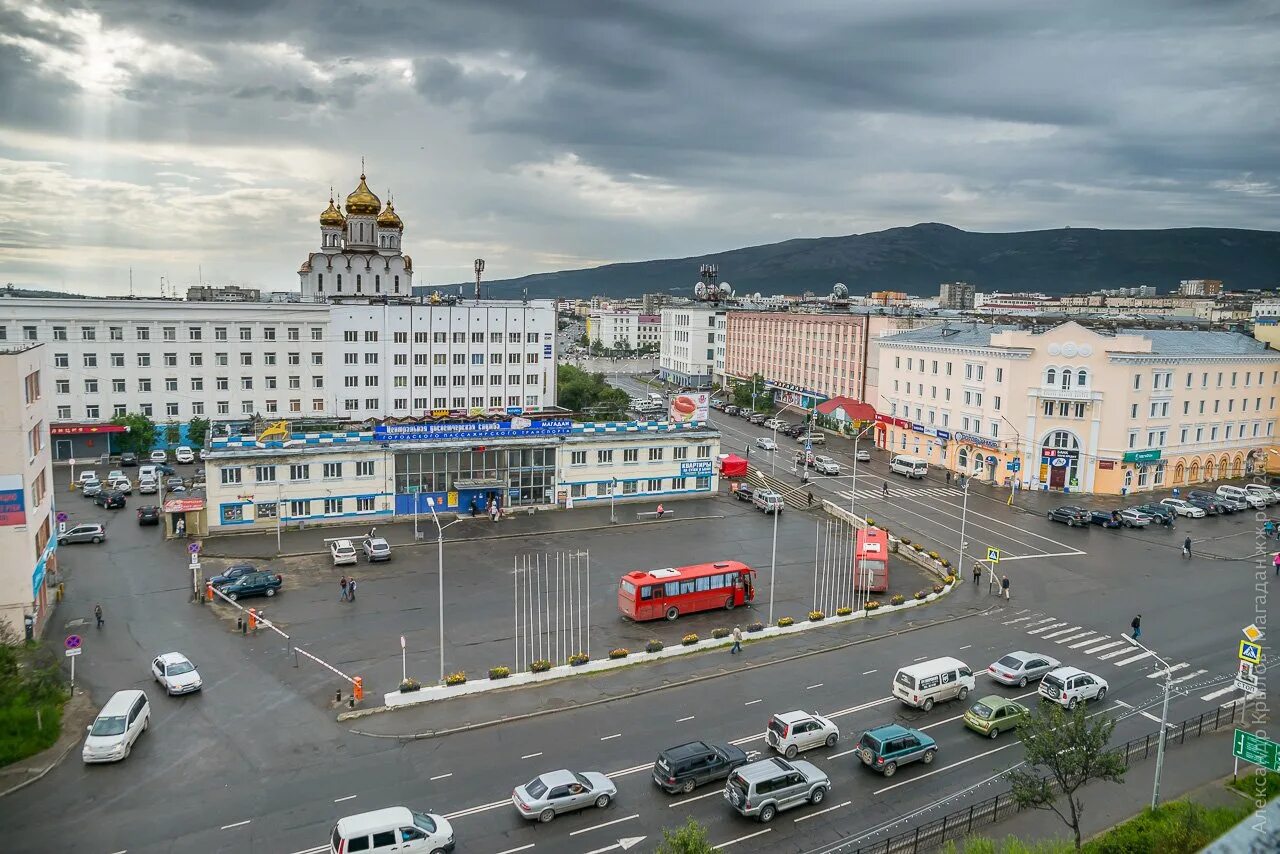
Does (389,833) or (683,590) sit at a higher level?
(683,590)

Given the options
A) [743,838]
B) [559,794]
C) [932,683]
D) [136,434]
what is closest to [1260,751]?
[932,683]

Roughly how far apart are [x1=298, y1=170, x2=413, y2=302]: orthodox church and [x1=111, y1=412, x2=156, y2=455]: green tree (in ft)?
77.4

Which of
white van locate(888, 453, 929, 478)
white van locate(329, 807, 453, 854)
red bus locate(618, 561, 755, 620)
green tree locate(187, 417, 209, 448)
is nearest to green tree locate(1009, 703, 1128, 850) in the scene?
white van locate(329, 807, 453, 854)

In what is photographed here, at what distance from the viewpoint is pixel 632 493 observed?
201 ft

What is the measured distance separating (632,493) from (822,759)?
3630cm

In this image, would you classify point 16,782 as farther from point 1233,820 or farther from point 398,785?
point 1233,820

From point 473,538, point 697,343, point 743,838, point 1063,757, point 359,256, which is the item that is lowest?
point 743,838

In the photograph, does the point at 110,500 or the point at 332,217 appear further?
the point at 332,217

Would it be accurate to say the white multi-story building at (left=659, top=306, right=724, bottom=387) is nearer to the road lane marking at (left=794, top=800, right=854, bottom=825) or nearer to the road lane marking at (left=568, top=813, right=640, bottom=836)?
the road lane marking at (left=794, top=800, right=854, bottom=825)

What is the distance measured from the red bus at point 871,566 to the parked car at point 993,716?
14.0 meters

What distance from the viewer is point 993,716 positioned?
27.4 m

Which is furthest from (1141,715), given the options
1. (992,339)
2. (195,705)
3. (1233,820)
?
(992,339)

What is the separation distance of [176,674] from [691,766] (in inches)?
721

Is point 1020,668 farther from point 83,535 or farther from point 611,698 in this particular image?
point 83,535
